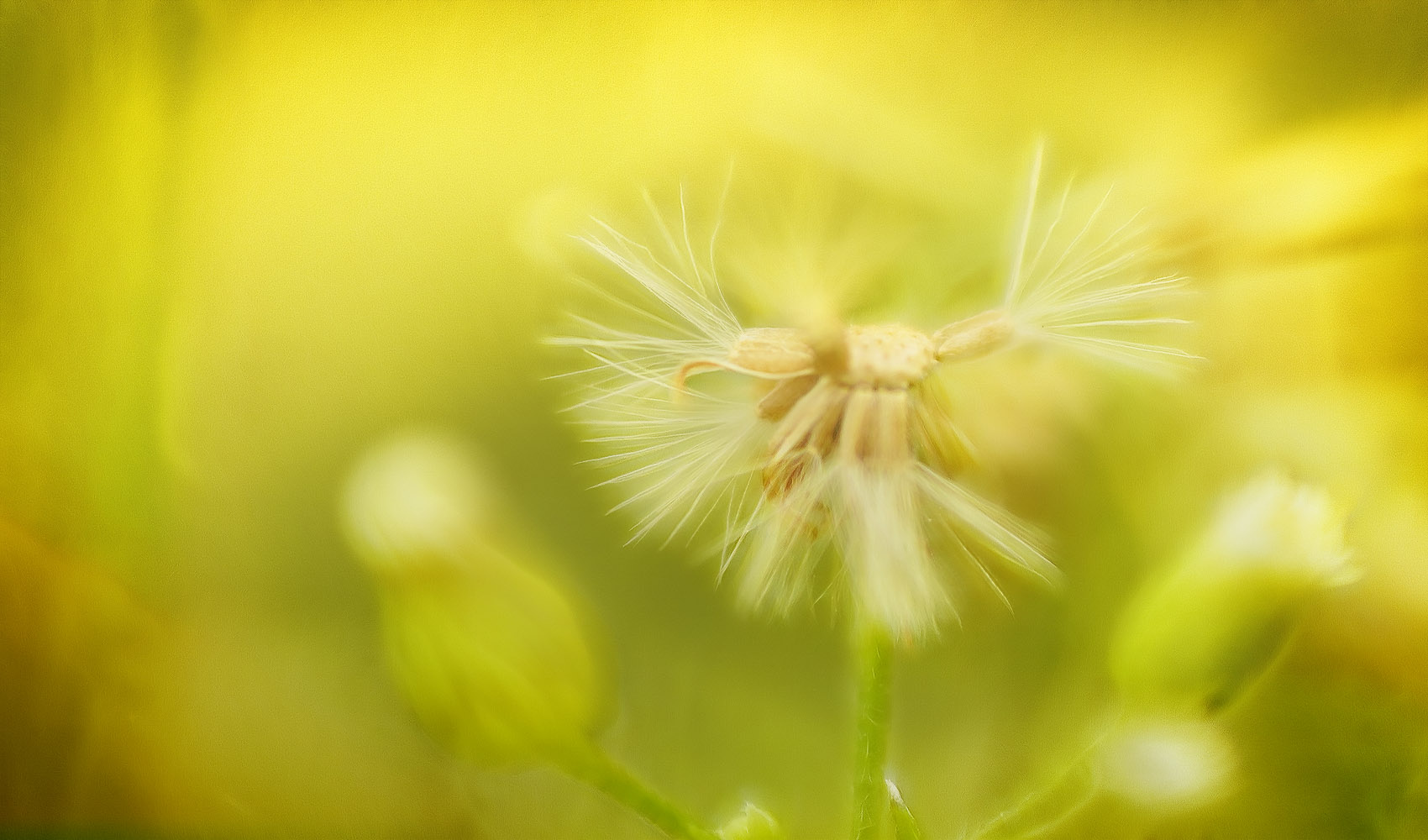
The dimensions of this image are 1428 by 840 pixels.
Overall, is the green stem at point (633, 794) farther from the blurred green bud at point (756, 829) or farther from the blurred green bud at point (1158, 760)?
the blurred green bud at point (1158, 760)

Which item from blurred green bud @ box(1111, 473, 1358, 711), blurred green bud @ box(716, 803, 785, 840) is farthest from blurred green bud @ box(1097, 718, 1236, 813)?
blurred green bud @ box(716, 803, 785, 840)

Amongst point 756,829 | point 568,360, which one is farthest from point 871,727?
point 568,360

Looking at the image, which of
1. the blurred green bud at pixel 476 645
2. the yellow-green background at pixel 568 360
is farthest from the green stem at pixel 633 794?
the yellow-green background at pixel 568 360

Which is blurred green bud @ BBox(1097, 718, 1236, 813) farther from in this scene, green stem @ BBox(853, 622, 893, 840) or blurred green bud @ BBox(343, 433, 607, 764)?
blurred green bud @ BBox(343, 433, 607, 764)

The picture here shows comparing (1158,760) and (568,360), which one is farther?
(568,360)

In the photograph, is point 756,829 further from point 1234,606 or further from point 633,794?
point 1234,606

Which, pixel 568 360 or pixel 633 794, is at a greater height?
pixel 568 360
